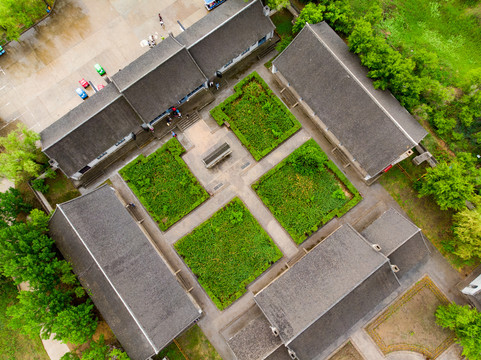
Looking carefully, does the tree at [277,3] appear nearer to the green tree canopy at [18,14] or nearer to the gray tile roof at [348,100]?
the gray tile roof at [348,100]

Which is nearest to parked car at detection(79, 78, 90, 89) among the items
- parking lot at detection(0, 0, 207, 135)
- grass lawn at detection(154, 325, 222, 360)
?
parking lot at detection(0, 0, 207, 135)

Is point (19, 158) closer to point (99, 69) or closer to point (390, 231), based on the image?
point (99, 69)

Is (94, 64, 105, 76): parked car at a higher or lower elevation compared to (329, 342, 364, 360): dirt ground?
higher

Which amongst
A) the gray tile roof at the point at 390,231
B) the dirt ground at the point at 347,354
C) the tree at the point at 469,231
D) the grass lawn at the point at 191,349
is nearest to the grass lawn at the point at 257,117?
the gray tile roof at the point at 390,231

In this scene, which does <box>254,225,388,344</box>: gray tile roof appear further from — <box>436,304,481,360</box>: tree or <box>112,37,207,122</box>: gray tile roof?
<box>112,37,207,122</box>: gray tile roof

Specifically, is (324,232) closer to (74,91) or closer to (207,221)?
(207,221)

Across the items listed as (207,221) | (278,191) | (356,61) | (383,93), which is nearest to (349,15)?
(356,61)
